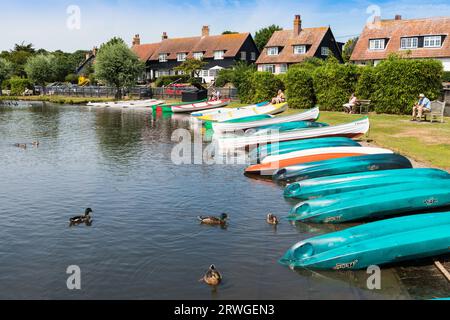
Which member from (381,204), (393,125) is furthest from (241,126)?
(381,204)

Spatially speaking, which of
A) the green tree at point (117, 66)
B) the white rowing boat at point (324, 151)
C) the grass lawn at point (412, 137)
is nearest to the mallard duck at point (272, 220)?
the white rowing boat at point (324, 151)

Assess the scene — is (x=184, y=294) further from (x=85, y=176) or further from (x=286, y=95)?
(x=286, y=95)

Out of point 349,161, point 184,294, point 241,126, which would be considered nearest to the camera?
point 184,294

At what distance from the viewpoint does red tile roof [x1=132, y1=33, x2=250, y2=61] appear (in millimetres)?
92688

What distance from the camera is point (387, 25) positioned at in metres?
68.6

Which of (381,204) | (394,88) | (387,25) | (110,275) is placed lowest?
(110,275)

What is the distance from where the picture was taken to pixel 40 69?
97125mm

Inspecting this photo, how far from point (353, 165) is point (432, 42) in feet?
175

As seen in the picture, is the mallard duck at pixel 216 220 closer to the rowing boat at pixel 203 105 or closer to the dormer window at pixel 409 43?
the rowing boat at pixel 203 105

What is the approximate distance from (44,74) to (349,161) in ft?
306

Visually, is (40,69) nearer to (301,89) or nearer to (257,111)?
(301,89)

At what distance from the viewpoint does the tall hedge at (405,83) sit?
35812 mm

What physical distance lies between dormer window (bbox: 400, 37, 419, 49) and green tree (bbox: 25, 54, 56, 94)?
72612 millimetres

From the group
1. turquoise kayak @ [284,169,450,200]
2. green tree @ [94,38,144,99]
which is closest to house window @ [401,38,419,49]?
green tree @ [94,38,144,99]
